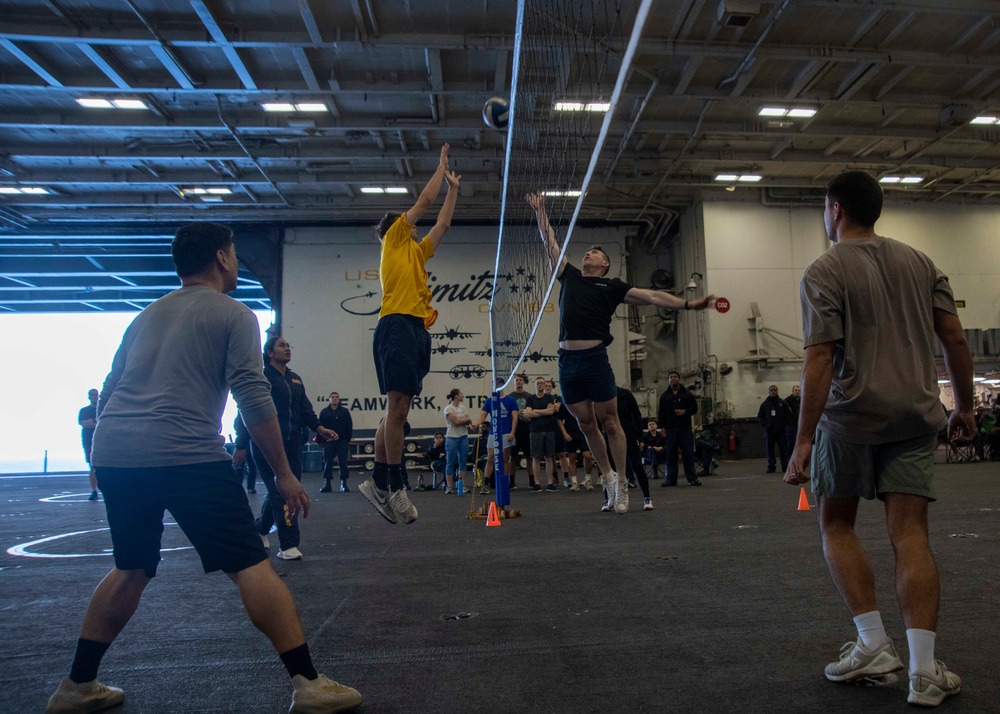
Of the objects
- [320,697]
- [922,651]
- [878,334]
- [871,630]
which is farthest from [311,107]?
[922,651]

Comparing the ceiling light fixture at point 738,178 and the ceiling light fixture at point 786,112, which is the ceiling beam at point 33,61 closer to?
the ceiling light fixture at point 786,112

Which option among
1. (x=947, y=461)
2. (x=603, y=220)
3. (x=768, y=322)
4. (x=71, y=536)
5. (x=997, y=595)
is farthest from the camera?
(x=603, y=220)

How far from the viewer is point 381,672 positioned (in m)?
2.16

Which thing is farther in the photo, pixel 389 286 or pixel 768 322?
pixel 768 322

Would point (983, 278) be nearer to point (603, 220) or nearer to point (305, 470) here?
point (603, 220)

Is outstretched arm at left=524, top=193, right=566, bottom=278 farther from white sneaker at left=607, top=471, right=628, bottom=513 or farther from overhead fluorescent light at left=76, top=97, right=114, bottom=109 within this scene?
overhead fluorescent light at left=76, top=97, right=114, bottom=109

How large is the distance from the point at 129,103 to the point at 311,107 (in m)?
3.70

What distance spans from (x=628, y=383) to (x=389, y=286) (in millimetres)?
17746

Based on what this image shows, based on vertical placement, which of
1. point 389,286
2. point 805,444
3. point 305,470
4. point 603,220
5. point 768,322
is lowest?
point 305,470

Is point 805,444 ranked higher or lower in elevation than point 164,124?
lower

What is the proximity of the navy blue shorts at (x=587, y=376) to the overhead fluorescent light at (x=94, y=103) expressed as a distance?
521 inches

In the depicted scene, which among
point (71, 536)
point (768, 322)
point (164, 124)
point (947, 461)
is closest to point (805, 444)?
point (71, 536)

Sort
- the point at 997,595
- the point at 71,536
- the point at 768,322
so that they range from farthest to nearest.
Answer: the point at 768,322 → the point at 71,536 → the point at 997,595

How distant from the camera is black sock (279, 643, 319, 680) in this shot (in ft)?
6.21
